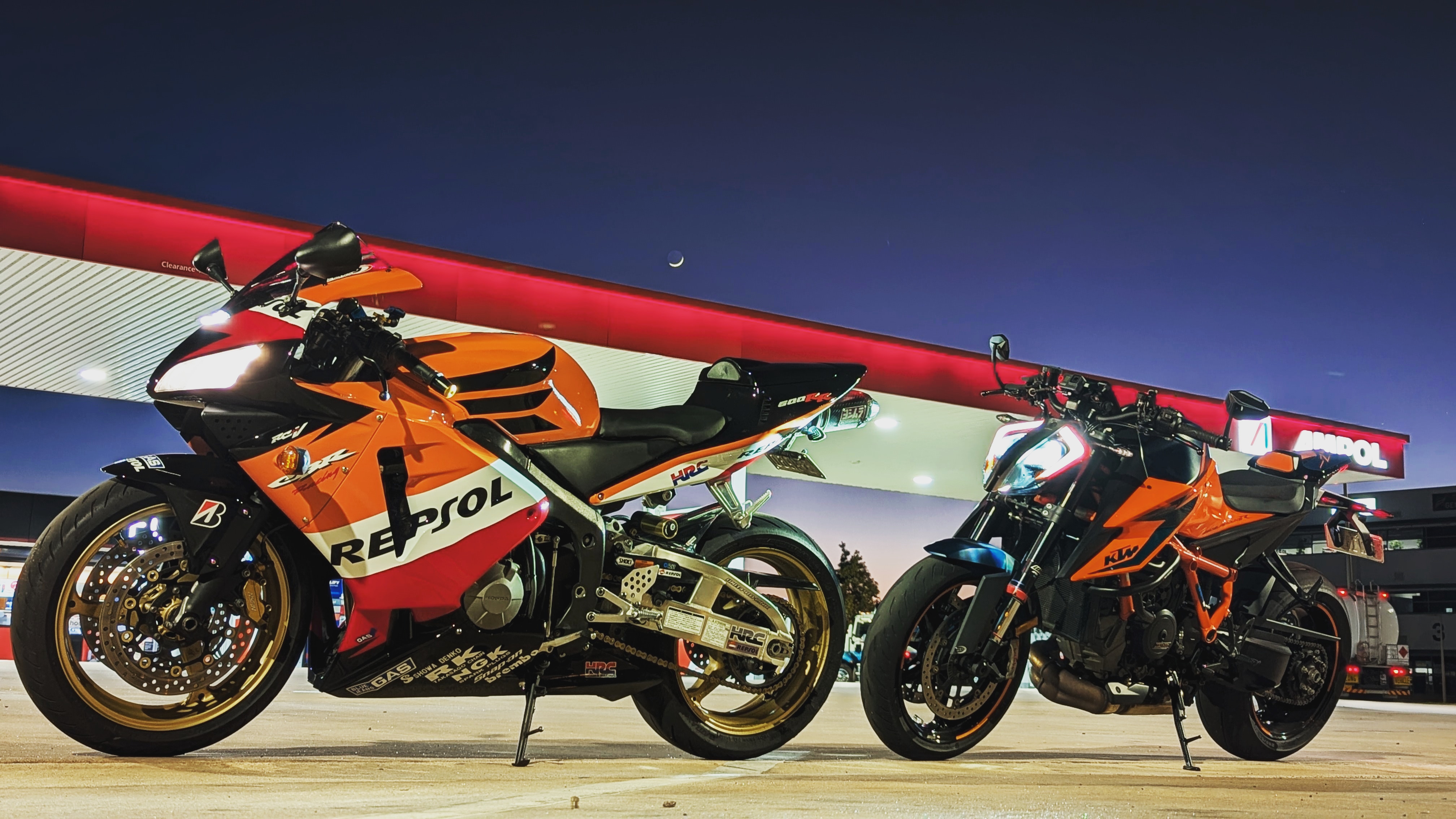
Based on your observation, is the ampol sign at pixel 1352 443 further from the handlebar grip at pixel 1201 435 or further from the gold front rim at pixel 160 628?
the gold front rim at pixel 160 628

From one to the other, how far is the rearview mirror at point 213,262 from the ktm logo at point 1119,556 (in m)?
3.16

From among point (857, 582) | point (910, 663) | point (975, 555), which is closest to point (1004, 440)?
point (975, 555)

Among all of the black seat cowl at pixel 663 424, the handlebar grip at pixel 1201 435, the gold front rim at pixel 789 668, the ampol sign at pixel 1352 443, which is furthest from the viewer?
the ampol sign at pixel 1352 443

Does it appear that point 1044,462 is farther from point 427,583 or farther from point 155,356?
point 155,356

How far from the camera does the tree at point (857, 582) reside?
36.8 metres

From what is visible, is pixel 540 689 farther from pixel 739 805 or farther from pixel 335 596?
pixel 739 805

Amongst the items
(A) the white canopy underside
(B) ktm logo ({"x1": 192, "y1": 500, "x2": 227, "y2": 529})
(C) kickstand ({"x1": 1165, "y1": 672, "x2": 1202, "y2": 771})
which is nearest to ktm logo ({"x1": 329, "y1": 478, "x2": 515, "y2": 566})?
(B) ktm logo ({"x1": 192, "y1": 500, "x2": 227, "y2": 529})

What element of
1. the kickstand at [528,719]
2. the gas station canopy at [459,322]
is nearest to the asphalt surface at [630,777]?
the kickstand at [528,719]

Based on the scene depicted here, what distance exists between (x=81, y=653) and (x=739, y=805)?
5.98 feet

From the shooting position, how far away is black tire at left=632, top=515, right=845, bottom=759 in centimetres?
379

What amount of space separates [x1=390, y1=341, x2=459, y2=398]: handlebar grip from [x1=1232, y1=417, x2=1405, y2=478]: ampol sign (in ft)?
52.7

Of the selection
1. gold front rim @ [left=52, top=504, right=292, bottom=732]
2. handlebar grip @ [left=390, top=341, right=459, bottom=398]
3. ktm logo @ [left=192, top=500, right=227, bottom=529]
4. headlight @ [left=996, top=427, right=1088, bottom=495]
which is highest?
handlebar grip @ [left=390, top=341, right=459, bottom=398]

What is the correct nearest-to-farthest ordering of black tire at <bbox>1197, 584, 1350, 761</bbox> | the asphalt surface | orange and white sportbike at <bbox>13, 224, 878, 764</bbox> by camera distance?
the asphalt surface
orange and white sportbike at <bbox>13, 224, 878, 764</bbox>
black tire at <bbox>1197, 584, 1350, 761</bbox>

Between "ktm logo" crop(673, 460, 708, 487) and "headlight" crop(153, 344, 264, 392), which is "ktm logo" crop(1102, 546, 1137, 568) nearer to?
"ktm logo" crop(673, 460, 708, 487)
